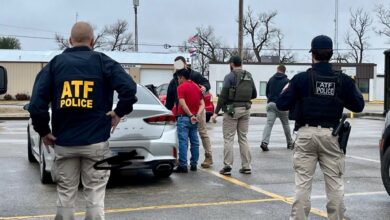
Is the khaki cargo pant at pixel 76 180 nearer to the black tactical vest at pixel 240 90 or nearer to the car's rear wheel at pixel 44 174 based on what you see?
the car's rear wheel at pixel 44 174

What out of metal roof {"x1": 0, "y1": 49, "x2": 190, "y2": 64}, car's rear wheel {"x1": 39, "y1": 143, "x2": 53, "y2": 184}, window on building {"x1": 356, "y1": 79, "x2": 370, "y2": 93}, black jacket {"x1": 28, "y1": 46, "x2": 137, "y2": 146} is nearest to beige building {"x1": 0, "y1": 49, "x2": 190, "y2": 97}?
metal roof {"x1": 0, "y1": 49, "x2": 190, "y2": 64}

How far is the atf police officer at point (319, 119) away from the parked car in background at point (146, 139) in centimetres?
283

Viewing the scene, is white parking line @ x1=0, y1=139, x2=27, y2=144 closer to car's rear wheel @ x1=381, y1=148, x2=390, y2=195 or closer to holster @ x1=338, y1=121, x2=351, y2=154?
car's rear wheel @ x1=381, y1=148, x2=390, y2=195

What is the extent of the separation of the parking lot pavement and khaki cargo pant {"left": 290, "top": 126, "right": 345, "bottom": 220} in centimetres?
106

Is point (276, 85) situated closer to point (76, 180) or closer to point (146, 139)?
point (146, 139)

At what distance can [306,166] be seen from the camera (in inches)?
195

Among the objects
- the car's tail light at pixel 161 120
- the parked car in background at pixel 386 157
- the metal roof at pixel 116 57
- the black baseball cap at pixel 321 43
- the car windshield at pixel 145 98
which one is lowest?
the parked car in background at pixel 386 157

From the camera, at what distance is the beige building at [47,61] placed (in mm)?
47844

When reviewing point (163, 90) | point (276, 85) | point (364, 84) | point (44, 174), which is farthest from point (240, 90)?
point (364, 84)

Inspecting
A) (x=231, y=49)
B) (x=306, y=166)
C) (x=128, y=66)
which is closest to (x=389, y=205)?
(x=306, y=166)

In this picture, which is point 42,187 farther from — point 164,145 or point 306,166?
point 306,166

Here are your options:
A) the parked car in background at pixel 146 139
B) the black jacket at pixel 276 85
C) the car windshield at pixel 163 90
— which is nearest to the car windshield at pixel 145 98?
the parked car in background at pixel 146 139

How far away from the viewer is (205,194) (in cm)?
717

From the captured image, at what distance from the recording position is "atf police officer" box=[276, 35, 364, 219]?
16.0 feet
